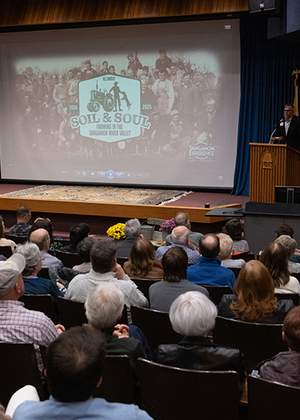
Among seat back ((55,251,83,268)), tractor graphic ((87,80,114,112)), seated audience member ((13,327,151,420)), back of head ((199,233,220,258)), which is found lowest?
seat back ((55,251,83,268))

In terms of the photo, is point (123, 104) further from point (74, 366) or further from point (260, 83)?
point (74, 366)

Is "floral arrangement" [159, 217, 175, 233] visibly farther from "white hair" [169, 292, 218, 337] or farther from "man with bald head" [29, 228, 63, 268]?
"white hair" [169, 292, 218, 337]

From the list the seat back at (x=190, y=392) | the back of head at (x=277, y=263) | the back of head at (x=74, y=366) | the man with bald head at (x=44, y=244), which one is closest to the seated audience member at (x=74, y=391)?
the back of head at (x=74, y=366)

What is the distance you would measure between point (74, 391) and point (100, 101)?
8548mm

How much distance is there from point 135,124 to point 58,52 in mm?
2079

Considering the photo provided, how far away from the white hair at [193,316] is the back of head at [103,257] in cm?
92

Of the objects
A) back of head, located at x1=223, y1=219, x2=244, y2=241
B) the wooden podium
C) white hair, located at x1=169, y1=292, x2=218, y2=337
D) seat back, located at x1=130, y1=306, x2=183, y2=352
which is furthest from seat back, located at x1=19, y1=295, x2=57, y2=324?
the wooden podium

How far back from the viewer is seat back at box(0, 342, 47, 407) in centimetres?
207

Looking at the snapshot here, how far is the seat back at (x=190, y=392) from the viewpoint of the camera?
1.80 m

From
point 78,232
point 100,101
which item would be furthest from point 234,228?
point 100,101

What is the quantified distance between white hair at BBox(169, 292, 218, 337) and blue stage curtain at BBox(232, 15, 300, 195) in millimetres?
6790

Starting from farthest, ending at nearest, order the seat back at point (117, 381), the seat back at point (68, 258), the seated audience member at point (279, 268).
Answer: the seat back at point (68, 258) → the seated audience member at point (279, 268) → the seat back at point (117, 381)

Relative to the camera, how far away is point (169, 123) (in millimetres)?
9086

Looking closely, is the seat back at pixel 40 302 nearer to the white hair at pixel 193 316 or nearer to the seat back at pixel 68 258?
the white hair at pixel 193 316
